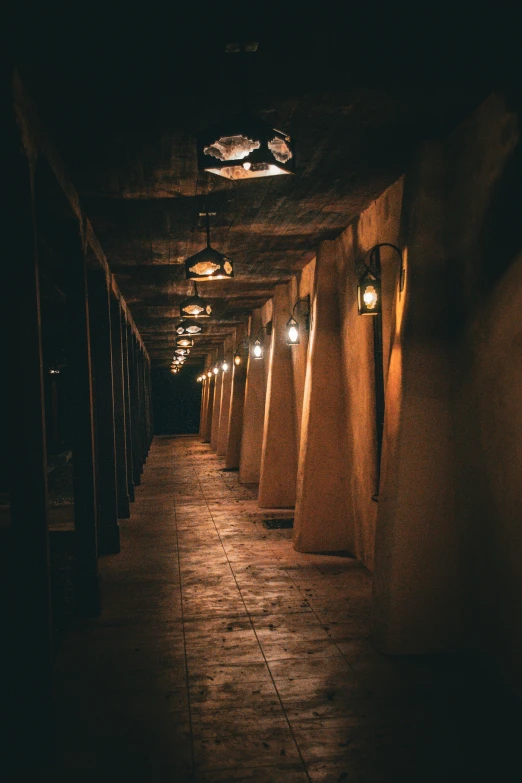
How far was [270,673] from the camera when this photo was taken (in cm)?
523

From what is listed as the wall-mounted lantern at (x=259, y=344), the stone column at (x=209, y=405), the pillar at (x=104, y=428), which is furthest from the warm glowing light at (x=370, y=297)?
the stone column at (x=209, y=405)

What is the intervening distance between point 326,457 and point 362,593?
2.42 meters

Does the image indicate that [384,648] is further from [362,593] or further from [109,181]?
[109,181]

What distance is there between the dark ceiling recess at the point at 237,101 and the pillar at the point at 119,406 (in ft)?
12.1

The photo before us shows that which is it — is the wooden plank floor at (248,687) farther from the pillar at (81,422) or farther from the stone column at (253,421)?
the stone column at (253,421)

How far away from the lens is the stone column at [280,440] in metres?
13.1

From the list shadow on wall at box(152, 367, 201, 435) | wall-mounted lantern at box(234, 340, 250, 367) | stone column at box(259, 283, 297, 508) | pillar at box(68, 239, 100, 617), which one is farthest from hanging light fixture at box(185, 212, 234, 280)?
shadow on wall at box(152, 367, 201, 435)

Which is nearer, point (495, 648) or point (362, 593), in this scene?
point (495, 648)

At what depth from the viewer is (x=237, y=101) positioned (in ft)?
15.1

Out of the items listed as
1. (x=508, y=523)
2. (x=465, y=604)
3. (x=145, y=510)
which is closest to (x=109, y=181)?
(x=508, y=523)

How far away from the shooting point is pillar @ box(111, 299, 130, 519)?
1138cm

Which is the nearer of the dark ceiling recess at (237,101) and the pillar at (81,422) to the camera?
the dark ceiling recess at (237,101)

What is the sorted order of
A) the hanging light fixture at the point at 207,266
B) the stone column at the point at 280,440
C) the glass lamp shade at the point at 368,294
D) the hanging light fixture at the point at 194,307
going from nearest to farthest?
1. the glass lamp shade at the point at 368,294
2. the hanging light fixture at the point at 207,266
3. the hanging light fixture at the point at 194,307
4. the stone column at the point at 280,440

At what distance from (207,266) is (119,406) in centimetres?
524
